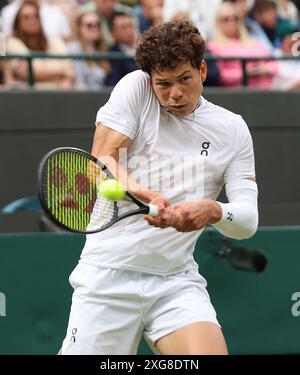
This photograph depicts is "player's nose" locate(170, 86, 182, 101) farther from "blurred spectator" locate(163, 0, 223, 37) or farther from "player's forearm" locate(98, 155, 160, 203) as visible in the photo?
"blurred spectator" locate(163, 0, 223, 37)

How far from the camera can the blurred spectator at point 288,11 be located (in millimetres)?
9062

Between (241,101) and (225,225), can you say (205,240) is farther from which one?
(225,225)

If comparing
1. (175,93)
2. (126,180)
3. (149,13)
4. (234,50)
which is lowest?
(234,50)

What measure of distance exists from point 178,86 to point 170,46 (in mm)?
165

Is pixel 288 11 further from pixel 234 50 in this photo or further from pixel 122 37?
pixel 122 37

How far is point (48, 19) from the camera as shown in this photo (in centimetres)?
788

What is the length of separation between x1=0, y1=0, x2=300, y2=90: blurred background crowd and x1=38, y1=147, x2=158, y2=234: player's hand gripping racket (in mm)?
3414

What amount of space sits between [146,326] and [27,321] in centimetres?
243

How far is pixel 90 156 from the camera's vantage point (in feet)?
12.5

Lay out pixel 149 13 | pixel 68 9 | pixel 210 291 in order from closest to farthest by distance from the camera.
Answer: pixel 210 291 < pixel 68 9 < pixel 149 13

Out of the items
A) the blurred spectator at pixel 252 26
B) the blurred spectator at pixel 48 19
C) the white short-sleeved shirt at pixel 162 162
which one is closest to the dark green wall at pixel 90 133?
the blurred spectator at pixel 48 19

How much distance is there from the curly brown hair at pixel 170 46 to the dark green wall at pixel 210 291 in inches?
101

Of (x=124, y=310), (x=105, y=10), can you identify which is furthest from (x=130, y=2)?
(x=124, y=310)
